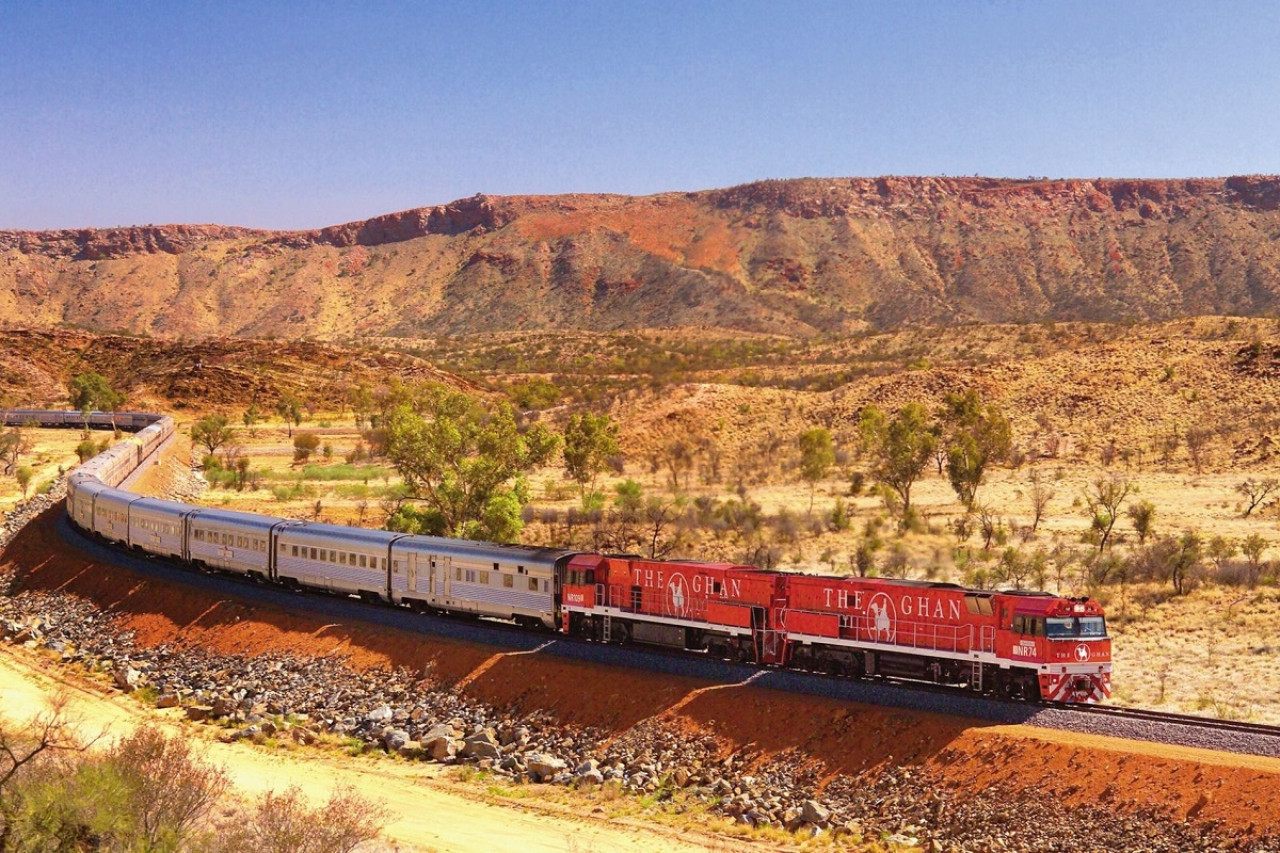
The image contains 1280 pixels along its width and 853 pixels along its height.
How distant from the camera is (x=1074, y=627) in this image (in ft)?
77.2

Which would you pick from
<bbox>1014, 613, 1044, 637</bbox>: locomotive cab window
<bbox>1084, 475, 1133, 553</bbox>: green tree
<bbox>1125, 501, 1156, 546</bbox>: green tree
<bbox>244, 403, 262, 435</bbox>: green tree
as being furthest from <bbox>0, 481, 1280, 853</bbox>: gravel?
<bbox>244, 403, 262, 435</bbox>: green tree

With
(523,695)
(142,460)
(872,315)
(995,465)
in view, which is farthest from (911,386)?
(872,315)

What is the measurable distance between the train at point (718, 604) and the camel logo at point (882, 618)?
26 millimetres

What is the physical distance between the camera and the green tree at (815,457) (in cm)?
6141

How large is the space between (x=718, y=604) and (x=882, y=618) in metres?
4.43

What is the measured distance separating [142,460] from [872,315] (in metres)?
122

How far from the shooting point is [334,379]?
11881 cm

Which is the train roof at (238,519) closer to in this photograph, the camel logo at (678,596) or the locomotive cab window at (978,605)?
the camel logo at (678,596)

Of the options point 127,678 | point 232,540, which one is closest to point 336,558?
point 232,540

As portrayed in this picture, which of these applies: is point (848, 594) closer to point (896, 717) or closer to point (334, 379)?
point (896, 717)

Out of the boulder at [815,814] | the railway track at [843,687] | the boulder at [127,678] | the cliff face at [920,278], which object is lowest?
the boulder at [127,678]

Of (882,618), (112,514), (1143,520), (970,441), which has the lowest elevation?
(1143,520)

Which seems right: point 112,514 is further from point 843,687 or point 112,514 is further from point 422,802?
point 843,687

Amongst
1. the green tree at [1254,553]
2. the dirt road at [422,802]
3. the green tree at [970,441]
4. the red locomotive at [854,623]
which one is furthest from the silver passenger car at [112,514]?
the green tree at [1254,553]
